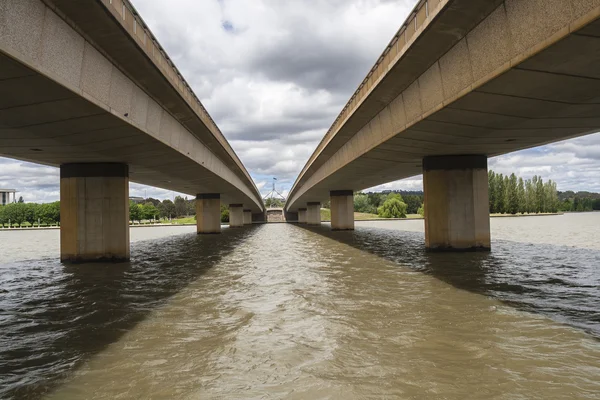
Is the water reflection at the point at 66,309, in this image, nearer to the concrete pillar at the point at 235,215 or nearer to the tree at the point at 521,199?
the concrete pillar at the point at 235,215

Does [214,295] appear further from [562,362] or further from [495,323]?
[562,362]

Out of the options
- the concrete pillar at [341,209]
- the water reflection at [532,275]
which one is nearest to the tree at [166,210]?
the concrete pillar at [341,209]

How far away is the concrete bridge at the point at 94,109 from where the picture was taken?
319 inches

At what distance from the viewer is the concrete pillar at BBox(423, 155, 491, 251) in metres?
21.5

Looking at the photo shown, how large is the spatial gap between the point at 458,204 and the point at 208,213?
3589 cm

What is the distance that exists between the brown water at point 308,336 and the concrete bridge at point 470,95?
5.00 meters

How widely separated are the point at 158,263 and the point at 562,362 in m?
17.9

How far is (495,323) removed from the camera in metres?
8.27

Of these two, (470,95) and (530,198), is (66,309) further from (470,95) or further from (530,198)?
(530,198)

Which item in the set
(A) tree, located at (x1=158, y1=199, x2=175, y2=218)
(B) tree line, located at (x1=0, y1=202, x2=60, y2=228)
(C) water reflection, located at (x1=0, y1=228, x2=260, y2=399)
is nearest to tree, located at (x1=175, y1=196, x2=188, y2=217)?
(A) tree, located at (x1=158, y1=199, x2=175, y2=218)

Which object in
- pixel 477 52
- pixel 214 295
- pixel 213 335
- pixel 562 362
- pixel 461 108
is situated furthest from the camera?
pixel 461 108

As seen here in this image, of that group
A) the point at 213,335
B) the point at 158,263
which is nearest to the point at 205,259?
the point at 158,263

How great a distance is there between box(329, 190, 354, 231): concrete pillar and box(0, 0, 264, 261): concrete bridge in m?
25.9

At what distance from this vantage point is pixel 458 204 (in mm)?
21484
